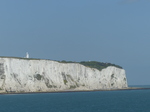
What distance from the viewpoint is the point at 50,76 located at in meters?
106

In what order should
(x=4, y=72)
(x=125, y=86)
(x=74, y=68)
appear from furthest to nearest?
(x=125, y=86) < (x=74, y=68) < (x=4, y=72)

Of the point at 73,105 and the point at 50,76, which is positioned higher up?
the point at 50,76

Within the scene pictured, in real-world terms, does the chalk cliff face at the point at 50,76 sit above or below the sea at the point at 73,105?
above

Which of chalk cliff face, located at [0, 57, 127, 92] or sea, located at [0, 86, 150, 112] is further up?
chalk cliff face, located at [0, 57, 127, 92]

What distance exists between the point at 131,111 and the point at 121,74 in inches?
2892

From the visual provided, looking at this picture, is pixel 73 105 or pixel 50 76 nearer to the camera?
pixel 73 105

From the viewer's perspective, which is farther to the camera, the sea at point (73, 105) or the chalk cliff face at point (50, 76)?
the chalk cliff face at point (50, 76)

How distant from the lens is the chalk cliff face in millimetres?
97000

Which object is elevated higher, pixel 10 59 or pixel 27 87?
pixel 10 59

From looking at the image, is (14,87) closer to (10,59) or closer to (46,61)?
(10,59)

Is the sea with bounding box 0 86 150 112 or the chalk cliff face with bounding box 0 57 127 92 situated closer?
the sea with bounding box 0 86 150 112

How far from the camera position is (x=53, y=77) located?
107000 mm

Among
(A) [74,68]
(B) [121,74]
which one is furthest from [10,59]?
(B) [121,74]

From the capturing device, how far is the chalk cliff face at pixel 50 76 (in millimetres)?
97000
